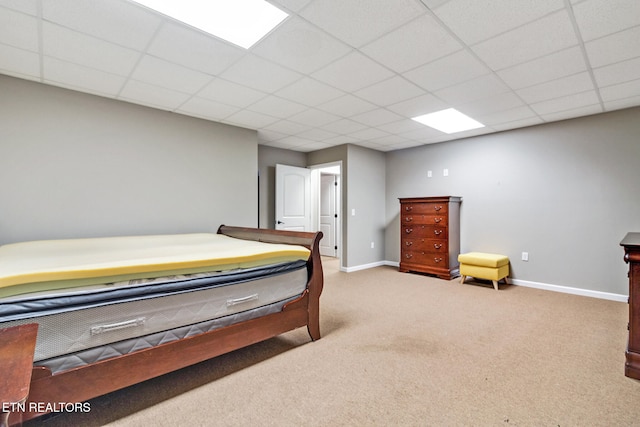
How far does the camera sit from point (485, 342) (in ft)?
7.80

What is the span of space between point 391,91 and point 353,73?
1.89ft

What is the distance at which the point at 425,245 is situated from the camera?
191 inches

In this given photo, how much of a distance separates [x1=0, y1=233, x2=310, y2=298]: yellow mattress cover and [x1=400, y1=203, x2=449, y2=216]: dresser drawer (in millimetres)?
3062

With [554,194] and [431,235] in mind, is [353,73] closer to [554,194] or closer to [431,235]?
[431,235]

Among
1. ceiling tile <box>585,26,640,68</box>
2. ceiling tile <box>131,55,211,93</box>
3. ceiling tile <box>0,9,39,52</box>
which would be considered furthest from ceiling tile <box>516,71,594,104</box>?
ceiling tile <box>0,9,39,52</box>

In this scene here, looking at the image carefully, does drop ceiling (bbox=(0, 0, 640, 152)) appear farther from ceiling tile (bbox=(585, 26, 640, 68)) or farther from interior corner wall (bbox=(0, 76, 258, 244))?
interior corner wall (bbox=(0, 76, 258, 244))

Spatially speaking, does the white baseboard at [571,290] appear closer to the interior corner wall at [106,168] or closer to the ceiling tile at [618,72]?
the ceiling tile at [618,72]

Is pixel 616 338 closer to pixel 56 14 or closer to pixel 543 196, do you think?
pixel 543 196

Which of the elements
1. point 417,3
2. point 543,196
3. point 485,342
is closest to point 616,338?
point 485,342

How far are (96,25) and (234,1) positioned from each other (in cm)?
96

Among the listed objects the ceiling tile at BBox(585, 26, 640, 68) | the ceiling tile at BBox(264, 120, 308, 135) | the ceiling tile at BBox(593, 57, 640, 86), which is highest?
the ceiling tile at BBox(585, 26, 640, 68)

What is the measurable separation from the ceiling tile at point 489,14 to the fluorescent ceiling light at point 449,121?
5.15 feet

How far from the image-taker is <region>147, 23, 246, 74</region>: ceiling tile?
202 centimetres

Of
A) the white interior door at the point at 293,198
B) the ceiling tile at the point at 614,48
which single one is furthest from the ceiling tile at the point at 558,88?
the white interior door at the point at 293,198
